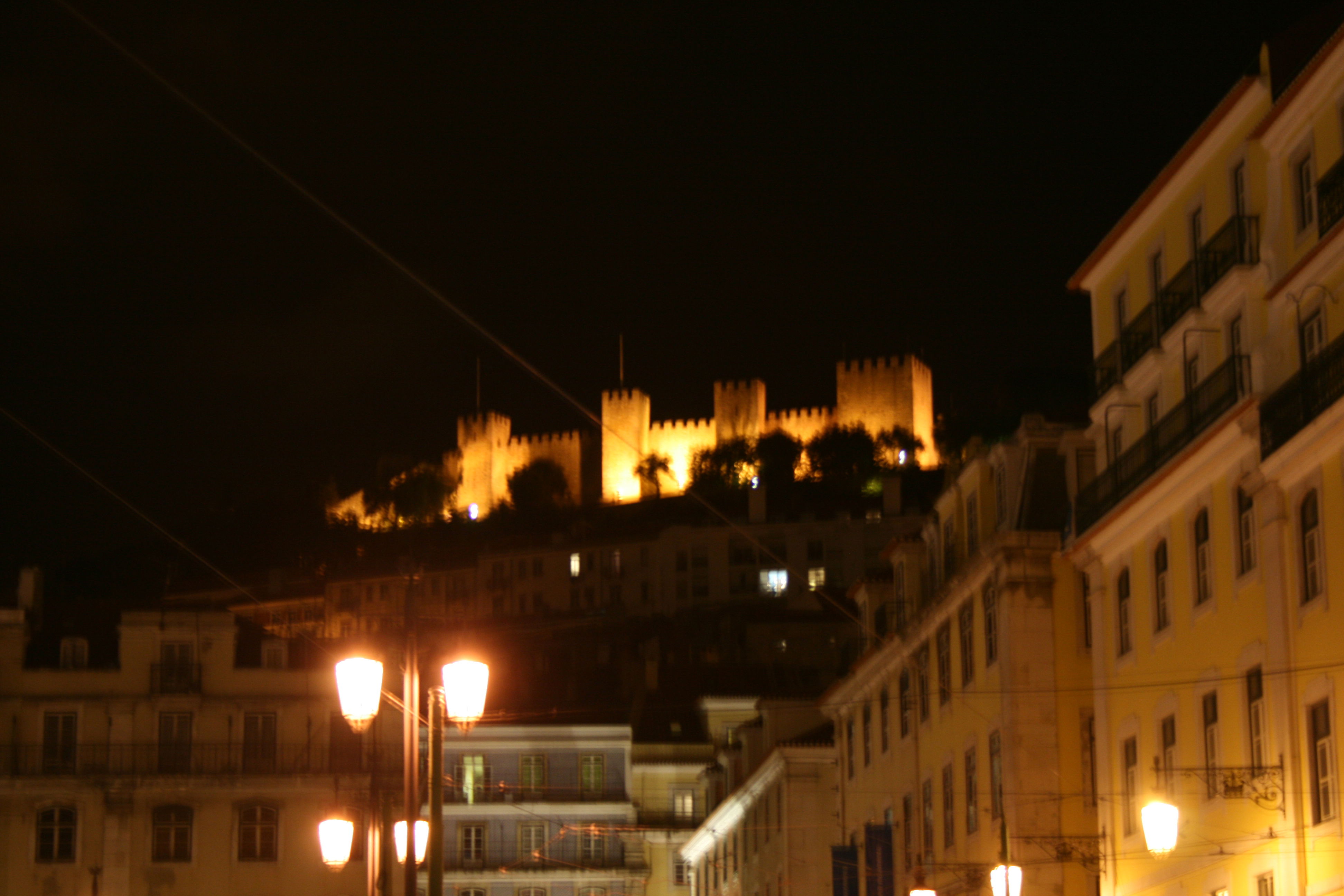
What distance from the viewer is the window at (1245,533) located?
1005 inches

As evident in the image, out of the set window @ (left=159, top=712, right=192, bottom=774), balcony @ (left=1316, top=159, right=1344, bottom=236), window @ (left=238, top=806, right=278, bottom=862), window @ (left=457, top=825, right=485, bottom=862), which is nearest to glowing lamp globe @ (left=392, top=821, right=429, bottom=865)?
balcony @ (left=1316, top=159, right=1344, bottom=236)

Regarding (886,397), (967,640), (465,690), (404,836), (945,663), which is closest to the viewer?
(465,690)

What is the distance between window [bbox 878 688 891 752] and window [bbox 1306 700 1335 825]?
755 inches

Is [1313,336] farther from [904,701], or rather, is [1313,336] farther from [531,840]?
[531,840]

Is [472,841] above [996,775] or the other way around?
above

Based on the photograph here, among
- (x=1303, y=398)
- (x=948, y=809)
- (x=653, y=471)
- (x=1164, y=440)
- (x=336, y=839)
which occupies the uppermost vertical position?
(x=653, y=471)

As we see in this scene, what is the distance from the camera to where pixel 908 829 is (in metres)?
40.5

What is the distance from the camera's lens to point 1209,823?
2644 centimetres

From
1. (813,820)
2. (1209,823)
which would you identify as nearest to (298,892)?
(813,820)

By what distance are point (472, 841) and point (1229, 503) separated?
144 ft

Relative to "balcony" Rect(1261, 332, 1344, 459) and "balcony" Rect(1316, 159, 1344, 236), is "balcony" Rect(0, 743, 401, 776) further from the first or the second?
"balcony" Rect(1316, 159, 1344, 236)

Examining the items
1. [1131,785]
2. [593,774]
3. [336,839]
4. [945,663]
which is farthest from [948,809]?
→ [593,774]

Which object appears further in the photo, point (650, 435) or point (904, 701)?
point (650, 435)

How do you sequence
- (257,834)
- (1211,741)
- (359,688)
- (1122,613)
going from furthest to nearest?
(257,834) → (1122,613) → (1211,741) → (359,688)
